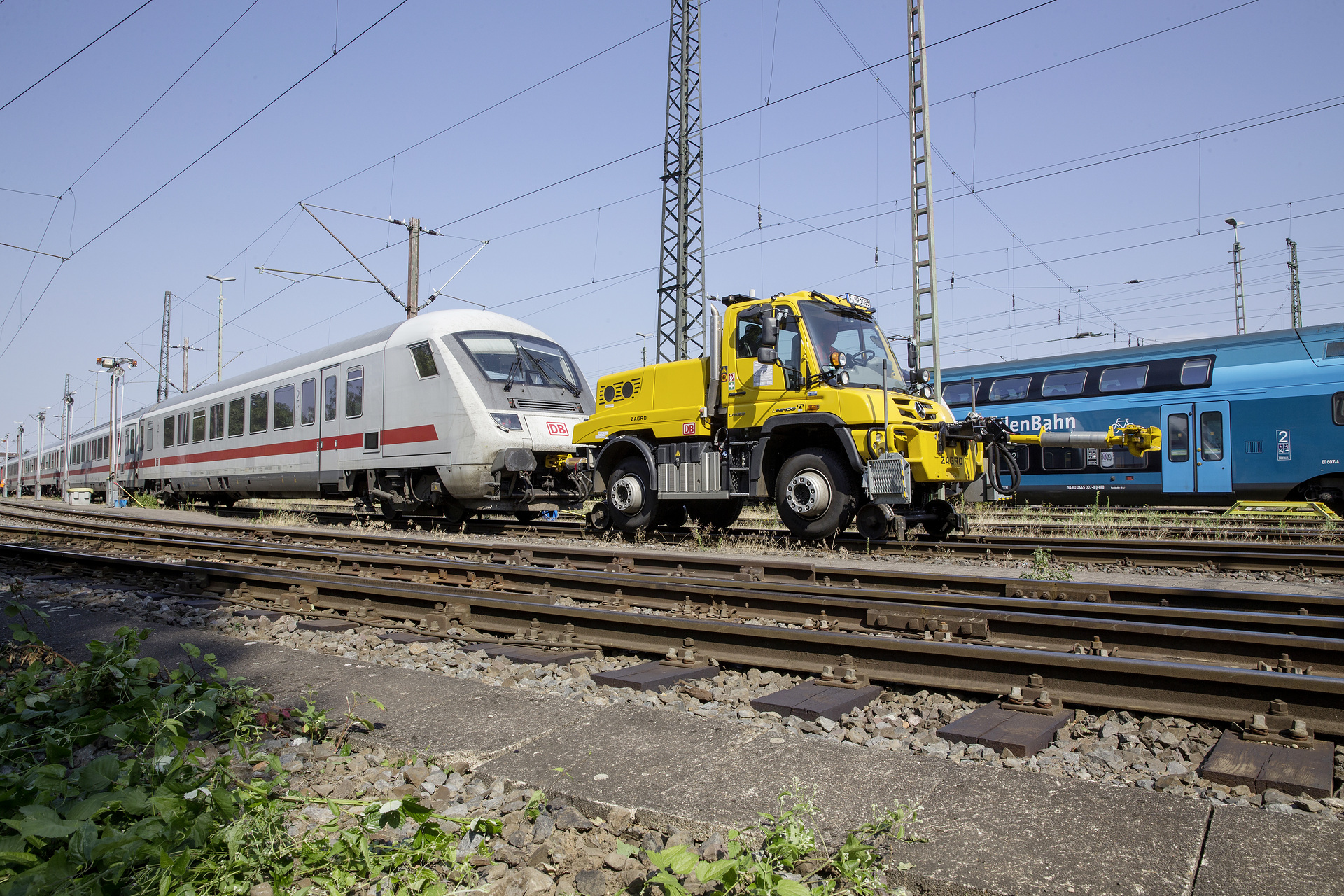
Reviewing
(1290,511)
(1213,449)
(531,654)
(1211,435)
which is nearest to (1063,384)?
(1211,435)

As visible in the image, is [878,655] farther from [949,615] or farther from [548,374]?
[548,374]

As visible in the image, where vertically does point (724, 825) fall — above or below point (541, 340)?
below

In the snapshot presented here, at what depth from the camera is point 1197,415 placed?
624 inches

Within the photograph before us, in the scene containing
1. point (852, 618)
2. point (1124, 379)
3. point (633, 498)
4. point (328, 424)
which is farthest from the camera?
point (1124, 379)

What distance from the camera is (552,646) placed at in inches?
200

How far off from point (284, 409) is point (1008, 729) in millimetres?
15756

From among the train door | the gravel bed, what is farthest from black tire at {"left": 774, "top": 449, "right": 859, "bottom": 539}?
the train door

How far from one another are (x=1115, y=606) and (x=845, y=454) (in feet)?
14.8

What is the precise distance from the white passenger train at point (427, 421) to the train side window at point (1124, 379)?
1053cm

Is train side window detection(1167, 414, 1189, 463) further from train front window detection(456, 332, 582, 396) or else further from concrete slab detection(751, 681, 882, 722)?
concrete slab detection(751, 681, 882, 722)

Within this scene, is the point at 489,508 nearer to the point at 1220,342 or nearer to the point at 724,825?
the point at 724,825

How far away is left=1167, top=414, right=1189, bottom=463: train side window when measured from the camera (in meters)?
16.0

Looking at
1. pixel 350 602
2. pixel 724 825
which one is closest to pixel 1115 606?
pixel 724 825

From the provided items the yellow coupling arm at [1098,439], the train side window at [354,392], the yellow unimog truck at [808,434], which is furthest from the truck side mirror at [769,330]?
the train side window at [354,392]
